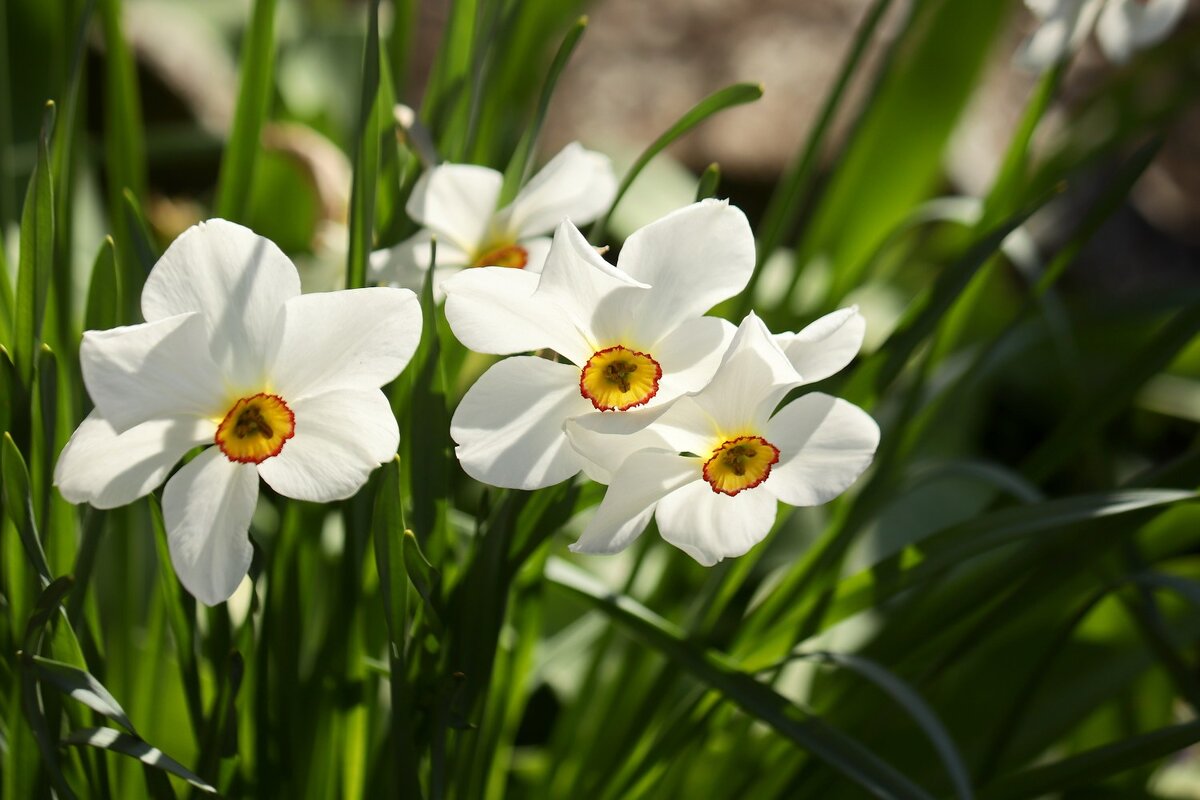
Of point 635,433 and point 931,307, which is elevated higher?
point 931,307

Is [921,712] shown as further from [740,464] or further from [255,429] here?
[255,429]

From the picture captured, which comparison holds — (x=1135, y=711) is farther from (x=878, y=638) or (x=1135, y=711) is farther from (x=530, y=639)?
(x=530, y=639)

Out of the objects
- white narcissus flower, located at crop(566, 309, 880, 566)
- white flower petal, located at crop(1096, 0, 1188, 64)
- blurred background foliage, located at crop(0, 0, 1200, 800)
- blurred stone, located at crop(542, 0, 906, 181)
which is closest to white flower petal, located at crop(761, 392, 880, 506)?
white narcissus flower, located at crop(566, 309, 880, 566)

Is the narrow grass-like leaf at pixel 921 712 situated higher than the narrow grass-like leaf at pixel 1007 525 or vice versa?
the narrow grass-like leaf at pixel 1007 525

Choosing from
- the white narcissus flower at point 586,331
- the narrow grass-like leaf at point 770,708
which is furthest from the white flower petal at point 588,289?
Result: the narrow grass-like leaf at point 770,708

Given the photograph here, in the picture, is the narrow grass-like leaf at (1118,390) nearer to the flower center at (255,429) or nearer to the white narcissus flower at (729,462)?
the white narcissus flower at (729,462)

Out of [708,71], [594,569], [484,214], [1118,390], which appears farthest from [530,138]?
[708,71]

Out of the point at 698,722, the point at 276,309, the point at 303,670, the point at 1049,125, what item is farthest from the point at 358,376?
the point at 1049,125
